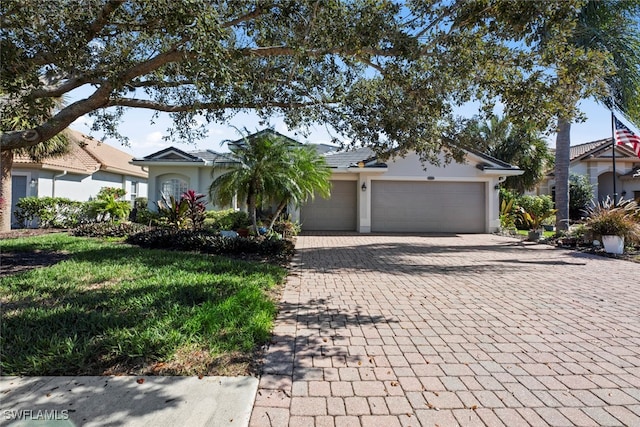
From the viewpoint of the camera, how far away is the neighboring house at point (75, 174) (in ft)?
52.9

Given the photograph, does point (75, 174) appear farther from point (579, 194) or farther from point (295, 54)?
point (579, 194)

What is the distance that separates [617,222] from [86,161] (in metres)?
23.4

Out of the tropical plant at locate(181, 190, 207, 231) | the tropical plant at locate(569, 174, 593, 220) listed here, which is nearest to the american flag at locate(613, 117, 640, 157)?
the tropical plant at locate(569, 174, 593, 220)

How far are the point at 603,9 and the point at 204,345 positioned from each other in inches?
640

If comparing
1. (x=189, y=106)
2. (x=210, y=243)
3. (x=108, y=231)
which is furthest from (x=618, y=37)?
(x=108, y=231)

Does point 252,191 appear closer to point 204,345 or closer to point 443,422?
point 204,345

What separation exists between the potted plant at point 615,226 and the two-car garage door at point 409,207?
6.24 metres

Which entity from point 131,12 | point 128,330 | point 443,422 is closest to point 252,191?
point 131,12

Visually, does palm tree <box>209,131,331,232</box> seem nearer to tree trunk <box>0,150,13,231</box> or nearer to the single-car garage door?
the single-car garage door

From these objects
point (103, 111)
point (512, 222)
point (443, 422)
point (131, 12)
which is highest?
point (131, 12)

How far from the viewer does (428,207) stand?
17953 mm

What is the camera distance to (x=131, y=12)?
6.80 m

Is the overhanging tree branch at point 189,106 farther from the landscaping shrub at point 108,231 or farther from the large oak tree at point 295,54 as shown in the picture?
the landscaping shrub at point 108,231

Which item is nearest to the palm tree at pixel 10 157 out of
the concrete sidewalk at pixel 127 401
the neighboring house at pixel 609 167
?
the concrete sidewalk at pixel 127 401
